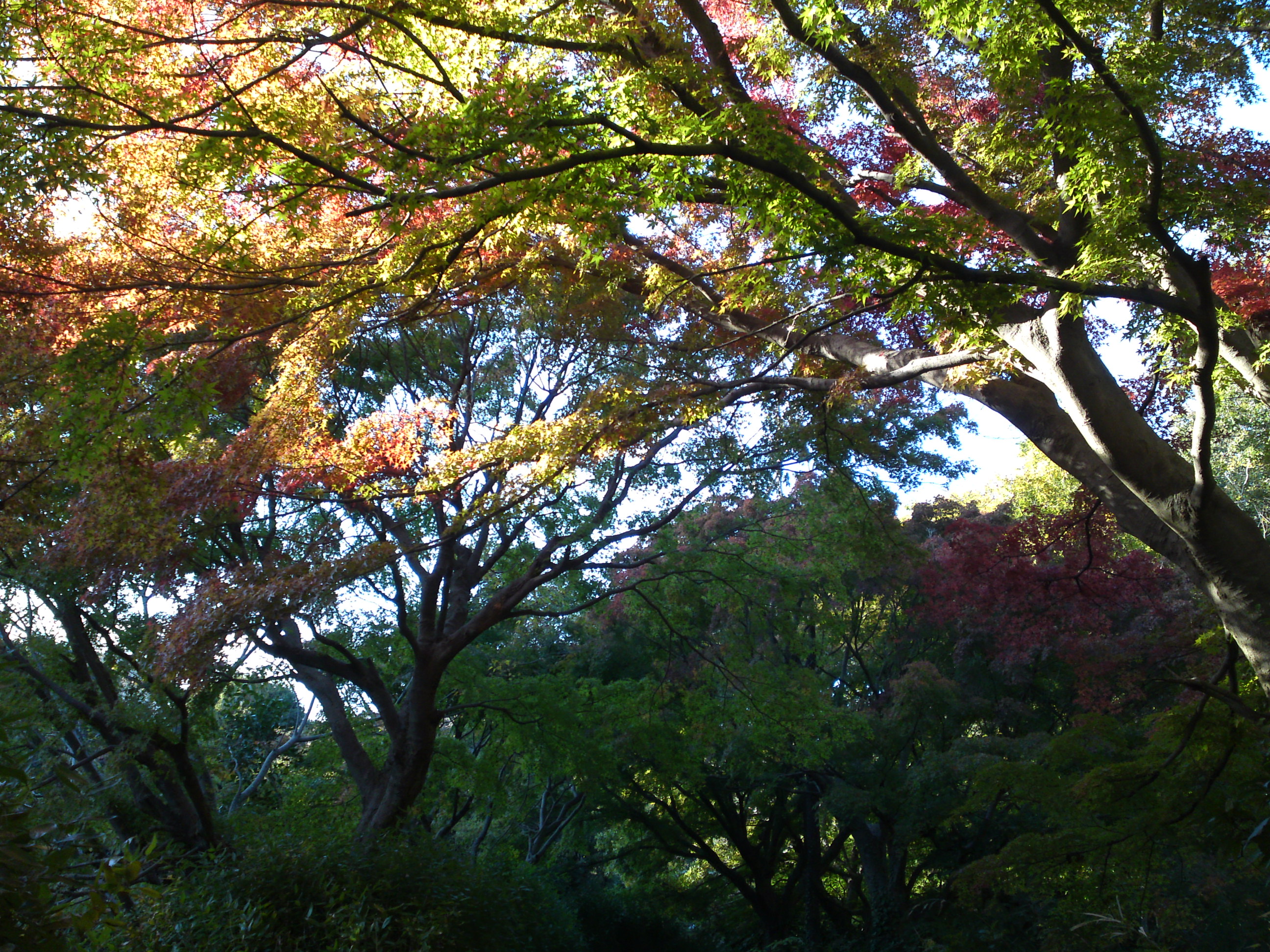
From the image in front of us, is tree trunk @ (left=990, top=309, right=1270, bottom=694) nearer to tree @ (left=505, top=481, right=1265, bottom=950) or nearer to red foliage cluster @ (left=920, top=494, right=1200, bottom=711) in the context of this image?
tree @ (left=505, top=481, right=1265, bottom=950)

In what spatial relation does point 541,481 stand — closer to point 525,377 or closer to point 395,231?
point 395,231

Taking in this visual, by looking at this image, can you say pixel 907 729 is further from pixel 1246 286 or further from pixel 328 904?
pixel 328 904

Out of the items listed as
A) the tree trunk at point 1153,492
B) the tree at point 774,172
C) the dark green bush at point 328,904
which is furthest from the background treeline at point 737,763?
the tree at point 774,172

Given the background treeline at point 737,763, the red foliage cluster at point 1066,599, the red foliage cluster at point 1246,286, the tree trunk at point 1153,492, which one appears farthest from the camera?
the red foliage cluster at point 1066,599

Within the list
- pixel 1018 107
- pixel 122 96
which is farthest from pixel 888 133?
pixel 122 96

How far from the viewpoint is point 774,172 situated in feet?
13.4

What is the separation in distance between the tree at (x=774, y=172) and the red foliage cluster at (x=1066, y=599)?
9.36 ft

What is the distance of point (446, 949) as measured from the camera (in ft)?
21.4

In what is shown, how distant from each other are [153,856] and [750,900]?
1032 cm

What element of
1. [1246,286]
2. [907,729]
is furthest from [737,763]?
[1246,286]

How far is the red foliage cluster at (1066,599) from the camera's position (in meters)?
9.05

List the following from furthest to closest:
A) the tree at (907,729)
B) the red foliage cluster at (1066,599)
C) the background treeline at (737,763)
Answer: the red foliage cluster at (1066,599) → the tree at (907,729) → the background treeline at (737,763)

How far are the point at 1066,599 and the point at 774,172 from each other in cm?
770

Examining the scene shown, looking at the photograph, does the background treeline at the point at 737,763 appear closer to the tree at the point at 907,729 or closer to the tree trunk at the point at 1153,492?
the tree at the point at 907,729
